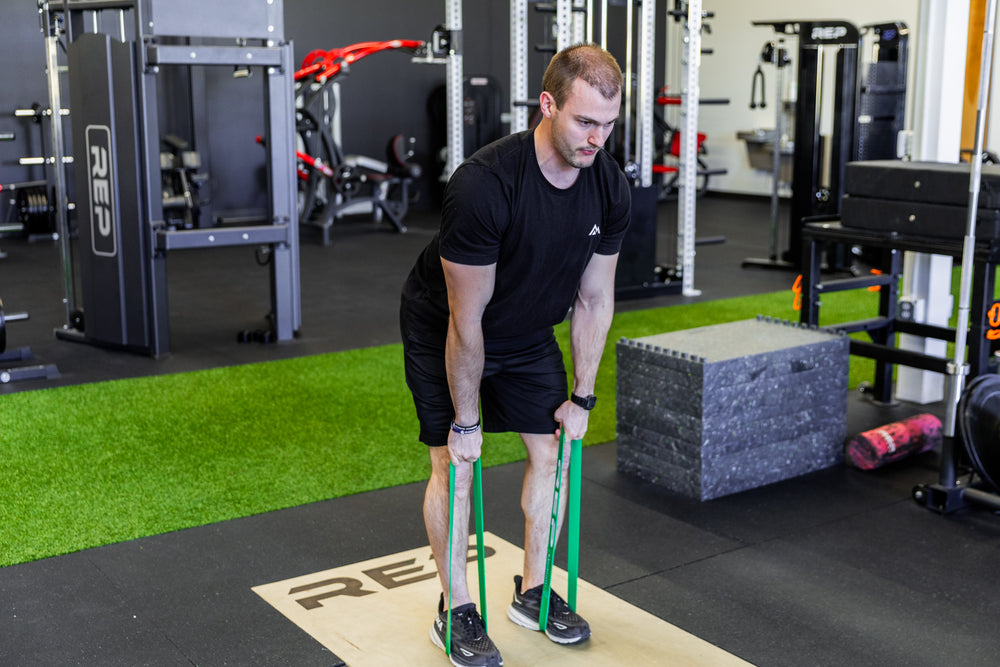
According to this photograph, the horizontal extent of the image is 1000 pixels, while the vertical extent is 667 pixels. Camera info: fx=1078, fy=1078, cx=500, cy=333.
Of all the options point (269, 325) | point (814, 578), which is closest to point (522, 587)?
point (814, 578)

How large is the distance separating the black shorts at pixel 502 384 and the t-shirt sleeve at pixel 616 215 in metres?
0.24

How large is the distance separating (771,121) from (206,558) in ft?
31.9

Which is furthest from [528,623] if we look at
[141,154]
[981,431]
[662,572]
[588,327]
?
[141,154]

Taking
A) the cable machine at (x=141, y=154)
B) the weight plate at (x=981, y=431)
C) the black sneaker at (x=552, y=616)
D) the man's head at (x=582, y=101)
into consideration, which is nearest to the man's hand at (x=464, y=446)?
the black sneaker at (x=552, y=616)

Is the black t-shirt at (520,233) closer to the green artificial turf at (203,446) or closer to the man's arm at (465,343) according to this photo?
the man's arm at (465,343)

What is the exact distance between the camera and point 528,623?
249cm

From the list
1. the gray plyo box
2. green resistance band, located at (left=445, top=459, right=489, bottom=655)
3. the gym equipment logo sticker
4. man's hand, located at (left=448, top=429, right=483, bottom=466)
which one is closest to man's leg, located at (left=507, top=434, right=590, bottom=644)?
green resistance band, located at (left=445, top=459, right=489, bottom=655)

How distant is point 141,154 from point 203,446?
182cm

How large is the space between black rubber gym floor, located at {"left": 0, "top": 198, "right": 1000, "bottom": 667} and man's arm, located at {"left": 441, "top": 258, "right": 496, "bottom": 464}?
22.4 inches

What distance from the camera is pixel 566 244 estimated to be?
208 centimetres

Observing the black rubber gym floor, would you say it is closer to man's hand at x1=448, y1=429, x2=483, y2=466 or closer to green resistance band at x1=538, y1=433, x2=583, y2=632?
green resistance band at x1=538, y1=433, x2=583, y2=632

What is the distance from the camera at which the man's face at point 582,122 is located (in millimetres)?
1920

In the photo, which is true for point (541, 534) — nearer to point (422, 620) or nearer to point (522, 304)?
point (422, 620)

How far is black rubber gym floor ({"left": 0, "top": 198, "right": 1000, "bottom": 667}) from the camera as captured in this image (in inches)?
95.7
